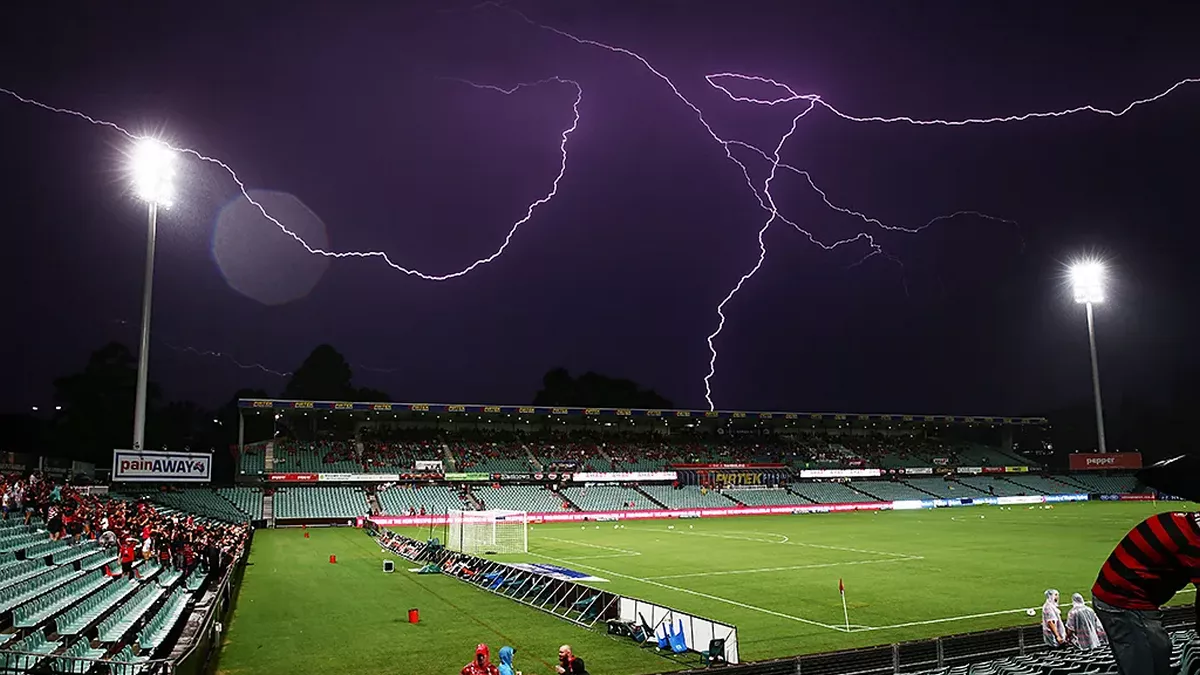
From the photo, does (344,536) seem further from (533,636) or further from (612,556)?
(533,636)

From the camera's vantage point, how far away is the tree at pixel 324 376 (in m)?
108

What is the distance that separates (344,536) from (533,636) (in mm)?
33222

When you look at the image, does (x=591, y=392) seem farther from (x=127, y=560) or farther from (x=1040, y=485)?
(x=127, y=560)

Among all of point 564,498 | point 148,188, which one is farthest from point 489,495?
point 148,188

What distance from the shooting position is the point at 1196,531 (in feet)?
17.3

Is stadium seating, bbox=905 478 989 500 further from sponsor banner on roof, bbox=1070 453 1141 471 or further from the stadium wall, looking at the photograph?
sponsor banner on roof, bbox=1070 453 1141 471

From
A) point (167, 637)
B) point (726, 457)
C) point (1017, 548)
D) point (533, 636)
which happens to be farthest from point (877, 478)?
point (167, 637)

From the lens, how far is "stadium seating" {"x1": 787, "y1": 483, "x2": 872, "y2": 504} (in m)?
74.7

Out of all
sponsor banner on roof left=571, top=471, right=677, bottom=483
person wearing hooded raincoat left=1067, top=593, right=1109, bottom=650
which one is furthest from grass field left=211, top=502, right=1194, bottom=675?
sponsor banner on roof left=571, top=471, right=677, bottom=483

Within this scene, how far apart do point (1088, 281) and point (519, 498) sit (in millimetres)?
58678

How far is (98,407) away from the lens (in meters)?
71.6

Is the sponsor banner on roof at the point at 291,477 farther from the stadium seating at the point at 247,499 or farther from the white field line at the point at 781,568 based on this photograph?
the white field line at the point at 781,568

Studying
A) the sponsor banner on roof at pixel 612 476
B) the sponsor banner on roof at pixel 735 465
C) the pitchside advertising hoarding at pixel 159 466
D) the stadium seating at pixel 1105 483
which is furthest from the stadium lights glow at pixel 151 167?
the stadium seating at pixel 1105 483

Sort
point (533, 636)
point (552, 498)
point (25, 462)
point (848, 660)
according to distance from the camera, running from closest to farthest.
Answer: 1. point (848, 660)
2. point (533, 636)
3. point (25, 462)
4. point (552, 498)
